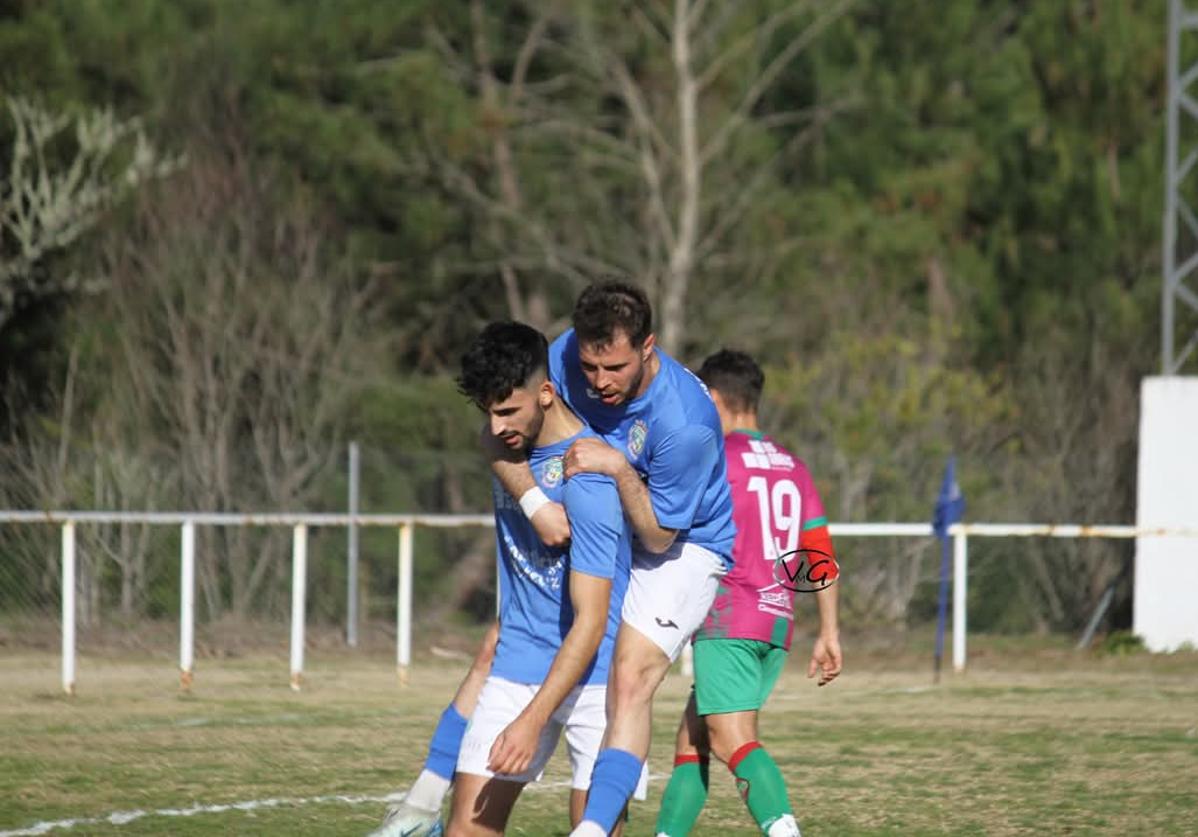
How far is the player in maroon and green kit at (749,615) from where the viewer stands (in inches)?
301

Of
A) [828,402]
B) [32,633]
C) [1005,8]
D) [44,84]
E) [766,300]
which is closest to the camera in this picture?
[32,633]

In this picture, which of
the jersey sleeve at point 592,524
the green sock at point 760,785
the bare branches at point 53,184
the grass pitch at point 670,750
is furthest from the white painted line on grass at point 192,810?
the bare branches at point 53,184

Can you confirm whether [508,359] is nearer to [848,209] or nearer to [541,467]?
[541,467]

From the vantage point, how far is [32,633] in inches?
754

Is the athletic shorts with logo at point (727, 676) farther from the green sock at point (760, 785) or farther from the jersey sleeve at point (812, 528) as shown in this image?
the jersey sleeve at point (812, 528)

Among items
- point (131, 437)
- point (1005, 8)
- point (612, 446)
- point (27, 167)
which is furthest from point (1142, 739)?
point (1005, 8)

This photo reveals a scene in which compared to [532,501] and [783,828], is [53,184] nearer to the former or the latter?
[783,828]

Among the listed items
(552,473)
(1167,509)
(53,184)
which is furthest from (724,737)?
(53,184)

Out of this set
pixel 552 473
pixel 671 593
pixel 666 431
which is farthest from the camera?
pixel 671 593

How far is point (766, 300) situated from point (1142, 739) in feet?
53.2

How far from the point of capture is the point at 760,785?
24.3 feet

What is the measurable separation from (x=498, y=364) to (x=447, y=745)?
1654 millimetres

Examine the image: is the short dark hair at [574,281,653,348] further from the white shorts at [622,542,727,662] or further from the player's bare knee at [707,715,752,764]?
the player's bare knee at [707,715,752,764]

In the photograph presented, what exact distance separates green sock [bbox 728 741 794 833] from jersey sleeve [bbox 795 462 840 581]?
3.11 feet
